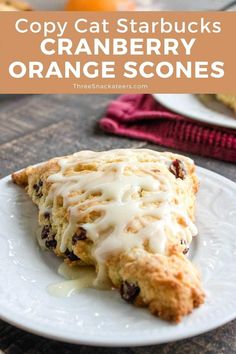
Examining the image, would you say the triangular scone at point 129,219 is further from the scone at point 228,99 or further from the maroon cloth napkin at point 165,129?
the scone at point 228,99

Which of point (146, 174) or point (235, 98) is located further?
point (235, 98)

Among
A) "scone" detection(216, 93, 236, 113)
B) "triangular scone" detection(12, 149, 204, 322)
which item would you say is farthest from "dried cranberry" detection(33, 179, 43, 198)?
"scone" detection(216, 93, 236, 113)

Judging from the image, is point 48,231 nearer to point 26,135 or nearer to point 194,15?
point 26,135

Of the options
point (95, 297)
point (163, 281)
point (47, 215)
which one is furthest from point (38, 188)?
point (163, 281)

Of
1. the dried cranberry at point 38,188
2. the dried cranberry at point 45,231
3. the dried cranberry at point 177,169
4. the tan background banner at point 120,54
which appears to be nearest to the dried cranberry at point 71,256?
the dried cranberry at point 45,231

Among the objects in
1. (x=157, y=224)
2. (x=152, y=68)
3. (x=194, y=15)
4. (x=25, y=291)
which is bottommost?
(x=25, y=291)

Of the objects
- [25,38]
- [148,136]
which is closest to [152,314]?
[148,136]
